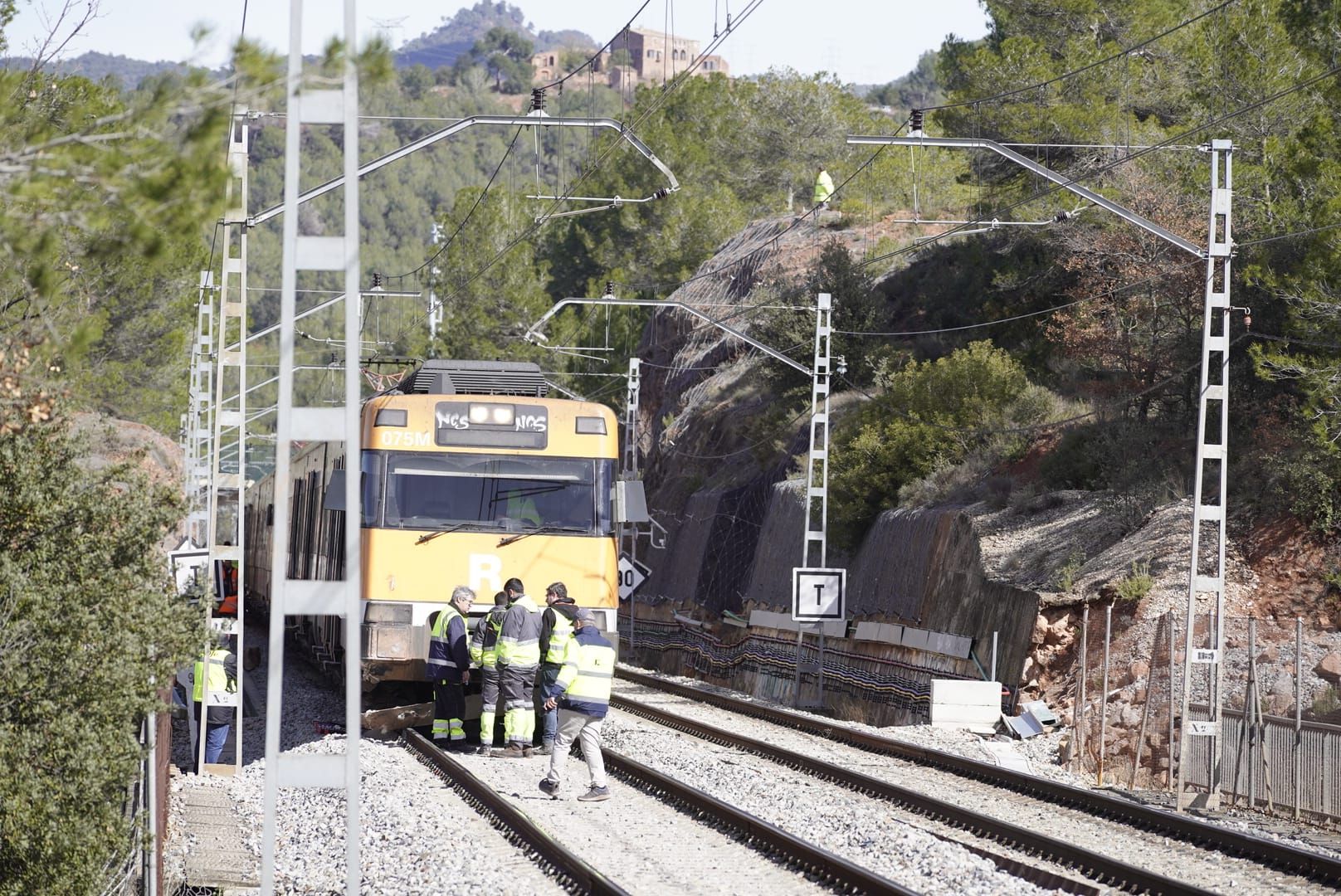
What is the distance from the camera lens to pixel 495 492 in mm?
18656

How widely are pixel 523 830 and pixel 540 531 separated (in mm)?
6163

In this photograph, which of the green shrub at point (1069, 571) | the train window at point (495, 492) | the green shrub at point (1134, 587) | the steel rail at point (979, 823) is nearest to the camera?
the steel rail at point (979, 823)

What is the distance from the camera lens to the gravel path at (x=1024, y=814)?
1215 centimetres

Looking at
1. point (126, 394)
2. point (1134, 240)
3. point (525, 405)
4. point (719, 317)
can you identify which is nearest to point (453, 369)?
point (525, 405)

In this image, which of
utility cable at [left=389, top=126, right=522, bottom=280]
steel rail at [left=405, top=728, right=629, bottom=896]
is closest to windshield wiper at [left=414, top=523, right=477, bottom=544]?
steel rail at [left=405, top=728, right=629, bottom=896]

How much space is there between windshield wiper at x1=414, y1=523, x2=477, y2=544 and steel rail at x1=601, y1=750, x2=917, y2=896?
3.13 meters

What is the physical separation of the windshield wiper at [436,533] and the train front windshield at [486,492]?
2 cm

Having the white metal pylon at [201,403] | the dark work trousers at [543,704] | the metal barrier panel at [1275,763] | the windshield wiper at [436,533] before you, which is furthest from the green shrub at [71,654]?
the white metal pylon at [201,403]

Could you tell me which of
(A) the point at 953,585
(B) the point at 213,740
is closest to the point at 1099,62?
(A) the point at 953,585

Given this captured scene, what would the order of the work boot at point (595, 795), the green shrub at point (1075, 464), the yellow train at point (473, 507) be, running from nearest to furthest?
1. the work boot at point (595, 795)
2. the yellow train at point (473, 507)
3. the green shrub at point (1075, 464)

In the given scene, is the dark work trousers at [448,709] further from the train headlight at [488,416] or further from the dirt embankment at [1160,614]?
the dirt embankment at [1160,614]

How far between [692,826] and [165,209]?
29.8ft

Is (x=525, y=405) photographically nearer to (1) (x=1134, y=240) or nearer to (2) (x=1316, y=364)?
(2) (x=1316, y=364)

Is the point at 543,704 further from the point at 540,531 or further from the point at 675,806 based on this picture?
the point at 675,806
